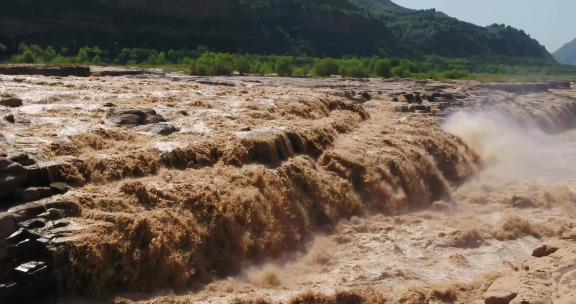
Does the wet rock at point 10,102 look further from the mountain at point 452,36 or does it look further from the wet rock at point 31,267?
the mountain at point 452,36

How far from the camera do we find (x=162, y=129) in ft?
54.0

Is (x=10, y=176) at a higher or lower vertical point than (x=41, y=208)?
higher

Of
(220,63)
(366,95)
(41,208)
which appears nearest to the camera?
(41,208)

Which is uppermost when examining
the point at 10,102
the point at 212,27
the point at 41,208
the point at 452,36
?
the point at 452,36

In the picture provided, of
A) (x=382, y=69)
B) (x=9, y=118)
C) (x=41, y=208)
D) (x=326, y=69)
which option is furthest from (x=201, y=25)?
(x=41, y=208)

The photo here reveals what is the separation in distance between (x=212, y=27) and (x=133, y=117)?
253 feet

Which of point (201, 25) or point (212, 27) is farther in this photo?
point (212, 27)

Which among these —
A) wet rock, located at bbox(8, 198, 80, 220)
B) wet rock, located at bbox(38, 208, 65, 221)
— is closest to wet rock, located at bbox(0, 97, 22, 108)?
wet rock, located at bbox(8, 198, 80, 220)

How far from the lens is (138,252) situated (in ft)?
37.1

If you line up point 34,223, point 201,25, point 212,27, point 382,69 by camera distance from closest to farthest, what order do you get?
point 34,223 < point 382,69 < point 201,25 < point 212,27

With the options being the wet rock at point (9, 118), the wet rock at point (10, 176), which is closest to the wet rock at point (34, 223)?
the wet rock at point (10, 176)

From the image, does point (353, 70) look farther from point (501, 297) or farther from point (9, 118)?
point (501, 297)

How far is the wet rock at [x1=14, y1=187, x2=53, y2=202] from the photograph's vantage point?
36.4 feet

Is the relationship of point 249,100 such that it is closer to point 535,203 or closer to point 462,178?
point 462,178
